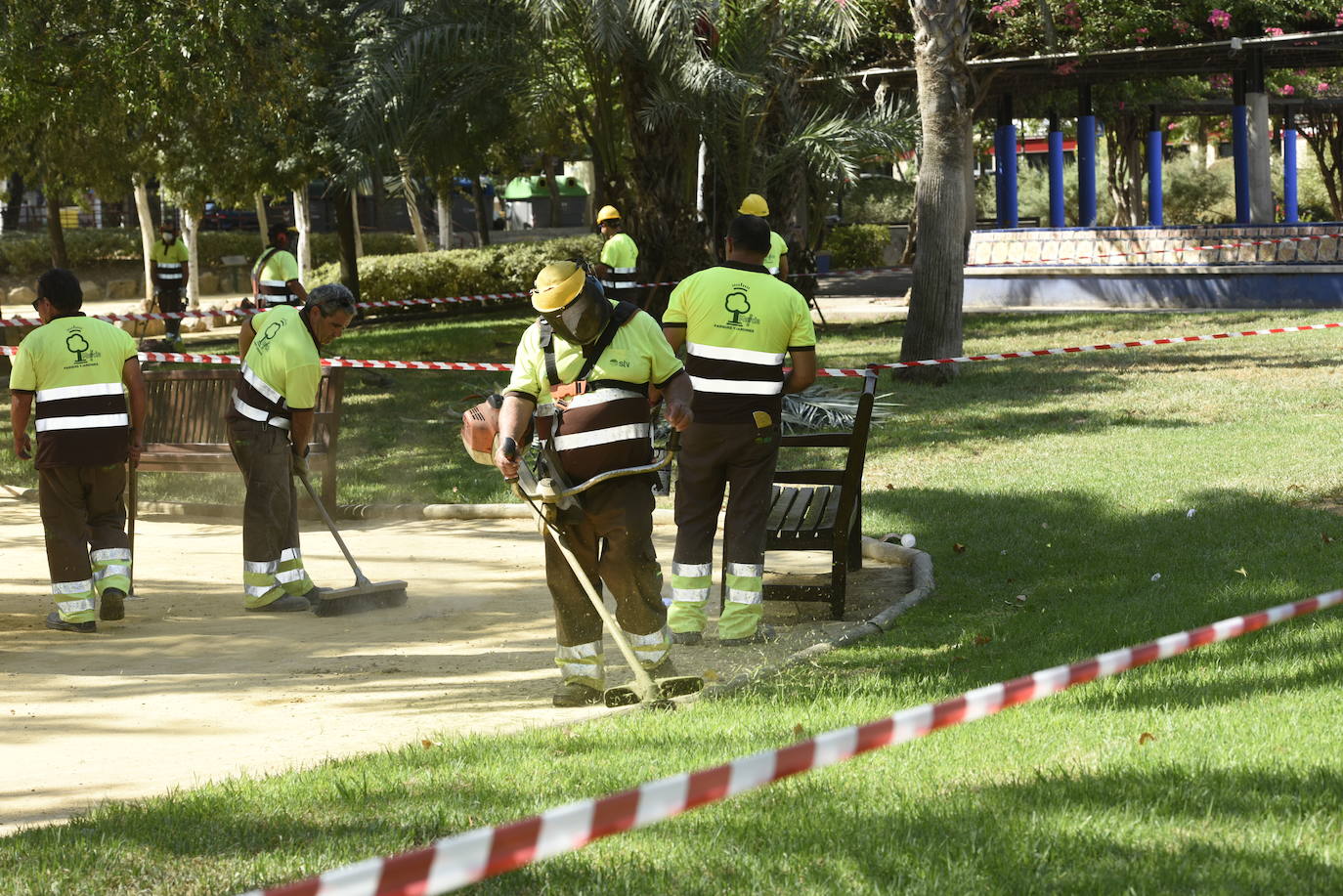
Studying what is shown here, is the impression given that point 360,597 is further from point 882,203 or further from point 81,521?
point 882,203

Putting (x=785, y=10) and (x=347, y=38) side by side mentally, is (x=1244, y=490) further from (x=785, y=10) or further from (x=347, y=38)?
(x=347, y=38)

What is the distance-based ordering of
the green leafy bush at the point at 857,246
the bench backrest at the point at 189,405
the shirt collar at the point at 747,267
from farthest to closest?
the green leafy bush at the point at 857,246, the bench backrest at the point at 189,405, the shirt collar at the point at 747,267

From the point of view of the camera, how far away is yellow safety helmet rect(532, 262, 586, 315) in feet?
19.0

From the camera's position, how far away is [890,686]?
582 centimetres

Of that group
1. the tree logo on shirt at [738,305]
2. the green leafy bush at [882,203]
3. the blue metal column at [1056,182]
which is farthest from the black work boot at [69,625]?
the green leafy bush at [882,203]

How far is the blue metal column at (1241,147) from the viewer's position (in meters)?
25.4

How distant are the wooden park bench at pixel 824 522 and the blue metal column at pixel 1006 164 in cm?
1940

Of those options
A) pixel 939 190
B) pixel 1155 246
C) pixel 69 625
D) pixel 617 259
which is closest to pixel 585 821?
pixel 69 625

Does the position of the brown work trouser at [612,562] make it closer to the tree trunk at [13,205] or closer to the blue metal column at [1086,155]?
the blue metal column at [1086,155]

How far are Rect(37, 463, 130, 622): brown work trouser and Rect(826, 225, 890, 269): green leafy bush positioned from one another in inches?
1147

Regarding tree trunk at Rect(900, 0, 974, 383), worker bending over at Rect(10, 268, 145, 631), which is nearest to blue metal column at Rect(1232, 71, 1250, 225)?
tree trunk at Rect(900, 0, 974, 383)

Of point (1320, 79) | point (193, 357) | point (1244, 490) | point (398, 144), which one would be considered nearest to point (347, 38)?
point (398, 144)

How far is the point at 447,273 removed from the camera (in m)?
27.7

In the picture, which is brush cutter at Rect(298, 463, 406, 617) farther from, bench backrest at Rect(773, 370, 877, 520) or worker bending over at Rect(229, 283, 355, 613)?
bench backrest at Rect(773, 370, 877, 520)
